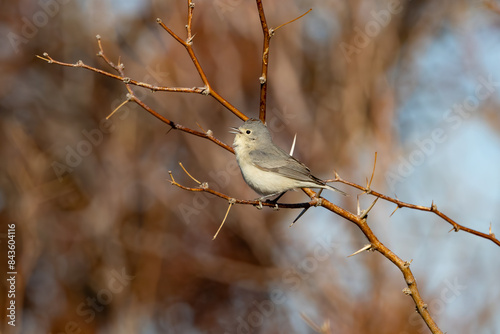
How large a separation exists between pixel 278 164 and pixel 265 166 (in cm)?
15

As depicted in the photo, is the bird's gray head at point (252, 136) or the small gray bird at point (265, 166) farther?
the bird's gray head at point (252, 136)

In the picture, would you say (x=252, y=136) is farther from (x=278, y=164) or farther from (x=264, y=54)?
(x=264, y=54)

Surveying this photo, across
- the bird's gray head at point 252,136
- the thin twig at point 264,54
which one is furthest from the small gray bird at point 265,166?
the thin twig at point 264,54

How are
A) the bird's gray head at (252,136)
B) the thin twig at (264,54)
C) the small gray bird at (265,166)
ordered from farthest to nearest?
the bird's gray head at (252,136) < the small gray bird at (265,166) < the thin twig at (264,54)

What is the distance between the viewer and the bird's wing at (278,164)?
5035 millimetres

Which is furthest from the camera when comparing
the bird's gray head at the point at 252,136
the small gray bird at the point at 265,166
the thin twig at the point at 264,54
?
the bird's gray head at the point at 252,136

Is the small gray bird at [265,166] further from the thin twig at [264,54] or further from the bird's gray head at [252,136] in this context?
the thin twig at [264,54]

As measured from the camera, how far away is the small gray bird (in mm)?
4961

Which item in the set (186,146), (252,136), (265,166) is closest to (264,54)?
(265,166)

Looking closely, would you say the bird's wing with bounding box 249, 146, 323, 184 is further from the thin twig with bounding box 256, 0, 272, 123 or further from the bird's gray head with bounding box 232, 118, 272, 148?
the thin twig with bounding box 256, 0, 272, 123

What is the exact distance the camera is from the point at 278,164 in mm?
5285

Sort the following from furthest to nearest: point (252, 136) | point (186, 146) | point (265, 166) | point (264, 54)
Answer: point (186, 146) → point (252, 136) → point (265, 166) → point (264, 54)

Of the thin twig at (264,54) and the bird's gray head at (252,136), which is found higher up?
the bird's gray head at (252,136)

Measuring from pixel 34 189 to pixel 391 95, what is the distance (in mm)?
8255
